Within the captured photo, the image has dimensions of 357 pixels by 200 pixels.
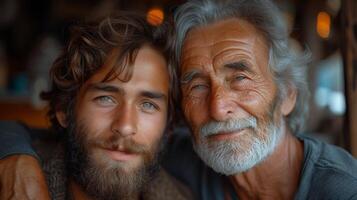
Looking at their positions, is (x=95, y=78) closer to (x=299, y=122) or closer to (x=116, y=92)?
(x=116, y=92)

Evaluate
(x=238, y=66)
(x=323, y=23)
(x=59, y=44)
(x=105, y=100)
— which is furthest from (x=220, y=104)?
(x=59, y=44)

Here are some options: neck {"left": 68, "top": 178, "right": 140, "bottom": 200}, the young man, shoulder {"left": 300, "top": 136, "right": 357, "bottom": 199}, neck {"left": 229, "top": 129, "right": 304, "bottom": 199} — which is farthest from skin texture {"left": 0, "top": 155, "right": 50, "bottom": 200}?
shoulder {"left": 300, "top": 136, "right": 357, "bottom": 199}

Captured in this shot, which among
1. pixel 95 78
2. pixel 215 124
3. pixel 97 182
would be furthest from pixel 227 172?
pixel 95 78

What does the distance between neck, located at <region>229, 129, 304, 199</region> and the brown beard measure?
0.46 meters

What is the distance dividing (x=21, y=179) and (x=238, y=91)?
0.98m

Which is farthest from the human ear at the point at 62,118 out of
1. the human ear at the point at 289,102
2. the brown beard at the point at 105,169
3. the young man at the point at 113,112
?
the human ear at the point at 289,102

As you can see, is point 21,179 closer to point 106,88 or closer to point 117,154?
point 117,154

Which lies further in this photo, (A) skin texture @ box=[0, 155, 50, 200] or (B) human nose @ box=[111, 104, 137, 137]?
(B) human nose @ box=[111, 104, 137, 137]

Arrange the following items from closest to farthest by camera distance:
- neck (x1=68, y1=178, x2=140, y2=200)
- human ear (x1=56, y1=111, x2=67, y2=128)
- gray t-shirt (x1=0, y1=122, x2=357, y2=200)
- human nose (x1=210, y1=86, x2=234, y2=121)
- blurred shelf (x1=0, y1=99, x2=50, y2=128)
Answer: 1. gray t-shirt (x1=0, y1=122, x2=357, y2=200)
2. human nose (x1=210, y1=86, x2=234, y2=121)
3. neck (x1=68, y1=178, x2=140, y2=200)
4. human ear (x1=56, y1=111, x2=67, y2=128)
5. blurred shelf (x1=0, y1=99, x2=50, y2=128)

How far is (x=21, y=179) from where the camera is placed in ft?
5.36

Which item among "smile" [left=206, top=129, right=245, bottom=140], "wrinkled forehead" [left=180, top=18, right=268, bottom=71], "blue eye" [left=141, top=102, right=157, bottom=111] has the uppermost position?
"wrinkled forehead" [left=180, top=18, right=268, bottom=71]

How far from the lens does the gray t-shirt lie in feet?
5.58

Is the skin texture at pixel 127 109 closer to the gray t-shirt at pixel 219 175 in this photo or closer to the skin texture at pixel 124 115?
the skin texture at pixel 124 115

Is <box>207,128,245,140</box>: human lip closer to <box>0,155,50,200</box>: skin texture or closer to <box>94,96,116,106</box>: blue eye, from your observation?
<box>94,96,116,106</box>: blue eye
